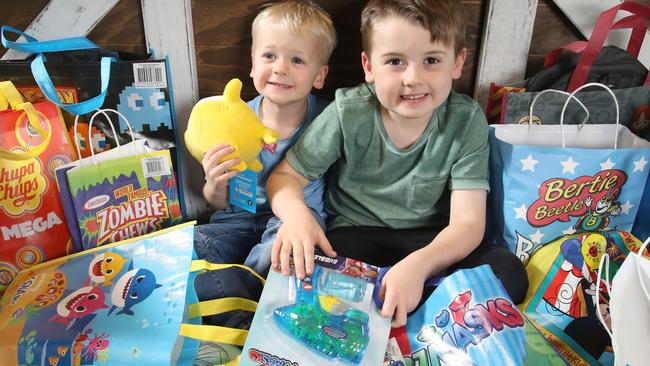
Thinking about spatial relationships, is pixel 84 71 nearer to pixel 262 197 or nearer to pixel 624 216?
pixel 262 197

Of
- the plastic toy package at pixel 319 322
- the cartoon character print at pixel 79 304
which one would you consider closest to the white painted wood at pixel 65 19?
the cartoon character print at pixel 79 304

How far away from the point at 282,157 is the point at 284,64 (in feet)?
0.75

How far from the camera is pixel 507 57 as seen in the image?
4.01 feet

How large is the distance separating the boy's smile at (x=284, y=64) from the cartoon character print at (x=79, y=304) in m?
0.54

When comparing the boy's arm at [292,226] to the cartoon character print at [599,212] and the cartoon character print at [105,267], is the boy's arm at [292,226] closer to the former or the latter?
the cartoon character print at [105,267]

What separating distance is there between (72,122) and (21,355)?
0.57 m

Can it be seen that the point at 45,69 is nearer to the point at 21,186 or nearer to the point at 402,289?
the point at 21,186

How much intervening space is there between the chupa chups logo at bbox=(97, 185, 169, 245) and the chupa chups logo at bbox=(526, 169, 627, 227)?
837mm

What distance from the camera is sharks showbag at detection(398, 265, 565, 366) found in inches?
30.1

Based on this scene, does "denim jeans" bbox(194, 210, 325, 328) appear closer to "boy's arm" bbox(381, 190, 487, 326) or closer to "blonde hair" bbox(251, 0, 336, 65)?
"boy's arm" bbox(381, 190, 487, 326)

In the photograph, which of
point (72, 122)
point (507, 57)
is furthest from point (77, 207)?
point (507, 57)

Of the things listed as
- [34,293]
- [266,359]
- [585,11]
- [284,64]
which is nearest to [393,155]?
[284,64]

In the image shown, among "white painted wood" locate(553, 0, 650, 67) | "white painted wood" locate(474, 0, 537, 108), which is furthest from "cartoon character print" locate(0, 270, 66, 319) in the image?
"white painted wood" locate(553, 0, 650, 67)

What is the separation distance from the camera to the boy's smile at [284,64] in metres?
1.06
